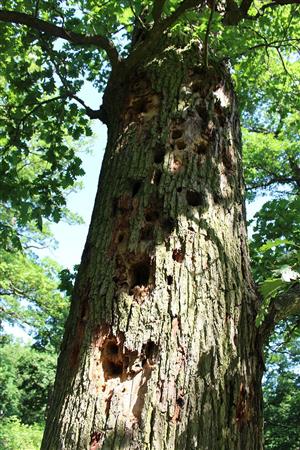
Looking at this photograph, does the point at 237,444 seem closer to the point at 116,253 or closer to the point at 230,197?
the point at 116,253

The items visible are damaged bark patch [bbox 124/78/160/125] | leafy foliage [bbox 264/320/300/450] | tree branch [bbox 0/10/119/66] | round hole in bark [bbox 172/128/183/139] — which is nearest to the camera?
round hole in bark [bbox 172/128/183/139]

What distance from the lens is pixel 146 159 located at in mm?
2781

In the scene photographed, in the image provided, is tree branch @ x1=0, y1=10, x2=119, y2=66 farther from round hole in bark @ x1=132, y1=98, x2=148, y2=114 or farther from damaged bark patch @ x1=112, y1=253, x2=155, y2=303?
damaged bark patch @ x1=112, y1=253, x2=155, y2=303

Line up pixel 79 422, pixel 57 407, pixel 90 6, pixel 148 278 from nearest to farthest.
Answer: pixel 79 422
pixel 57 407
pixel 148 278
pixel 90 6

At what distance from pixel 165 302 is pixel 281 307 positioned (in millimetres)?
632

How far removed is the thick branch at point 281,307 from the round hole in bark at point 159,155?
1068mm

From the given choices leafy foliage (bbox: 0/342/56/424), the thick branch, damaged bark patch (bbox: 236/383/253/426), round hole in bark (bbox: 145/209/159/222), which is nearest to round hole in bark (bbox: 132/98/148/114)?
round hole in bark (bbox: 145/209/159/222)

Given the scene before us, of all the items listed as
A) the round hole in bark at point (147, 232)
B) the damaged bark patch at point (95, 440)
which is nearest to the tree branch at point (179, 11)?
the round hole in bark at point (147, 232)

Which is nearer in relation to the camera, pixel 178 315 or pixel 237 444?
pixel 237 444

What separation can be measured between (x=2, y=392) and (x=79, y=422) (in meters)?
26.4

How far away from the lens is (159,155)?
9.23ft

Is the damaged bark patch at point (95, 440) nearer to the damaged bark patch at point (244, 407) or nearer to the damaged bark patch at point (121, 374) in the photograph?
the damaged bark patch at point (121, 374)

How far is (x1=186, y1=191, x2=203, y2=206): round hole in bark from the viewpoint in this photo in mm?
2627

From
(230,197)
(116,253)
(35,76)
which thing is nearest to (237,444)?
(116,253)
